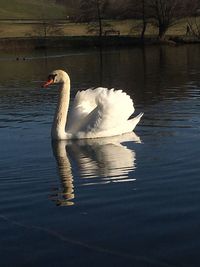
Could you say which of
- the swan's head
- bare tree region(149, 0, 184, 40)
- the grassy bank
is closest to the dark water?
the swan's head

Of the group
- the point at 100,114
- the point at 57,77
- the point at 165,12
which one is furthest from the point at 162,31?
the point at 100,114

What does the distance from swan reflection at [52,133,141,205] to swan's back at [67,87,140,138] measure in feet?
0.60

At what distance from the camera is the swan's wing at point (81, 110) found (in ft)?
46.1

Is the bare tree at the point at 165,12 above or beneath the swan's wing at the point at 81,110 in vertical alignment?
above

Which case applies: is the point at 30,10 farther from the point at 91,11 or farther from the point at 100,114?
the point at 100,114

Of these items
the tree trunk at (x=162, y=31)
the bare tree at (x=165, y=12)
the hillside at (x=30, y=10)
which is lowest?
the tree trunk at (x=162, y=31)

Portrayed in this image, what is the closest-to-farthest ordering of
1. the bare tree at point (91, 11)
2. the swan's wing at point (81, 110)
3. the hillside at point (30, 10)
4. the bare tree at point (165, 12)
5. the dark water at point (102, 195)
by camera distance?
1. the dark water at point (102, 195)
2. the swan's wing at point (81, 110)
3. the bare tree at point (165, 12)
4. the bare tree at point (91, 11)
5. the hillside at point (30, 10)

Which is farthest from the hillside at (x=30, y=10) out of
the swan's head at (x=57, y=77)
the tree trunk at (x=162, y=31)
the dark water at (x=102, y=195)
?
the dark water at (x=102, y=195)

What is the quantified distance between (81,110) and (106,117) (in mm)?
666

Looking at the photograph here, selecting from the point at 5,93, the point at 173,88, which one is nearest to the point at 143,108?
the point at 173,88

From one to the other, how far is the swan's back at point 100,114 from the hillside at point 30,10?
115 m

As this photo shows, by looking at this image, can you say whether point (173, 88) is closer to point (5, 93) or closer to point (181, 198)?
point (5, 93)

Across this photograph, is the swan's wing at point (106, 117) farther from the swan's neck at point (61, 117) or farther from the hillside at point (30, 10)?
the hillside at point (30, 10)

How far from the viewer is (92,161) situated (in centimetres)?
1162
